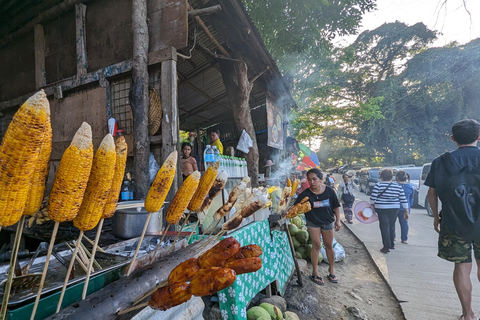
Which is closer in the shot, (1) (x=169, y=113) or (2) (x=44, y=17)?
(1) (x=169, y=113)

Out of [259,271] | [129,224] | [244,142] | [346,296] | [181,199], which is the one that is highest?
[244,142]

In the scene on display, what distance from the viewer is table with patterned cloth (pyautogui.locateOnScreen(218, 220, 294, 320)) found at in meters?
2.26

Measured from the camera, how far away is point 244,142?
21.6 feet

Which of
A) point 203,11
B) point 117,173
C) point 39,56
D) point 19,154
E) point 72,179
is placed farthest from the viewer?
point 39,56

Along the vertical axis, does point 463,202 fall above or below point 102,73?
below

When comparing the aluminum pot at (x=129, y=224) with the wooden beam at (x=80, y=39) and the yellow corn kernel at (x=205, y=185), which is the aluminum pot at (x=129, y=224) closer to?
the yellow corn kernel at (x=205, y=185)

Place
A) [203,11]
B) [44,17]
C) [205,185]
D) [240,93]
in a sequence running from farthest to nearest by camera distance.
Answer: [240,93] → [44,17] → [203,11] → [205,185]

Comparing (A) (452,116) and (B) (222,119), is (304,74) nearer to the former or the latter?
(B) (222,119)

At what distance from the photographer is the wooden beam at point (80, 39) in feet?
14.6

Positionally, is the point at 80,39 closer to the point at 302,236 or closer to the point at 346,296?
the point at 302,236

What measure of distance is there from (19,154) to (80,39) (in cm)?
492

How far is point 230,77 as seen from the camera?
6535 mm

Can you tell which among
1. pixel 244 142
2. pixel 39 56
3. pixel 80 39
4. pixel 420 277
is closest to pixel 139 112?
pixel 80 39

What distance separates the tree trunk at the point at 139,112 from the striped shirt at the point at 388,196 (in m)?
5.59
